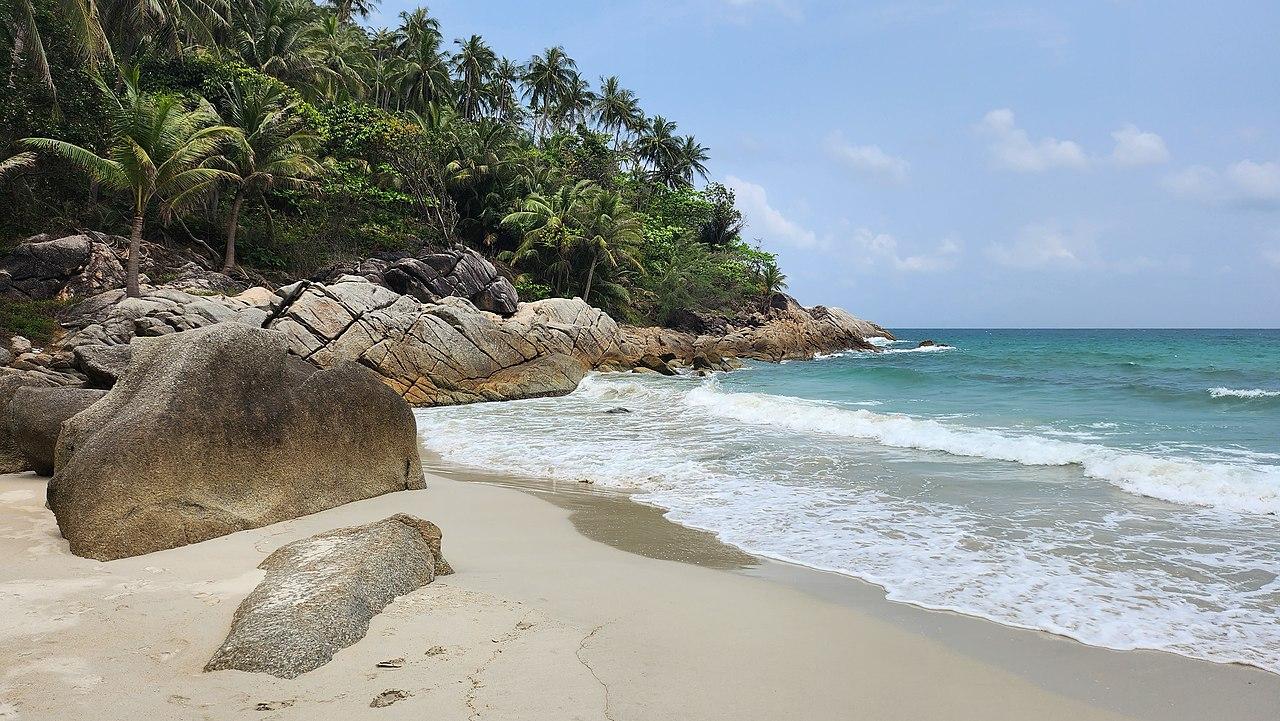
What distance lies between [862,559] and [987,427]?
9.88 m

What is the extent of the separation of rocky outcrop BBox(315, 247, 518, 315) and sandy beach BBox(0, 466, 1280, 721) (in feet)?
74.1

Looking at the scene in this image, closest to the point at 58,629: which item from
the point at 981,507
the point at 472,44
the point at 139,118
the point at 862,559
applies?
the point at 862,559

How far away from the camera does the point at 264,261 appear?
28672 millimetres

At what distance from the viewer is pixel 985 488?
28.4 feet

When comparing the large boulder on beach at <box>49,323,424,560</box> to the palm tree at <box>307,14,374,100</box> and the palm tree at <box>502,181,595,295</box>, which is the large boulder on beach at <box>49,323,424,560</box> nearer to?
the palm tree at <box>502,181,595,295</box>

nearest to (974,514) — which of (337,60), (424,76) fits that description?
(337,60)

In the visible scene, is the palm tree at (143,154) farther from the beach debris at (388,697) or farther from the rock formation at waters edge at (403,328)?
the beach debris at (388,697)

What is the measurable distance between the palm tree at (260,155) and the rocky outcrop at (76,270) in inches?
92.9

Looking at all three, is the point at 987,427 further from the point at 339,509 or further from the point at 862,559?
the point at 339,509

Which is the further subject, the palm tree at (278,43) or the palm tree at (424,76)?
the palm tree at (424,76)

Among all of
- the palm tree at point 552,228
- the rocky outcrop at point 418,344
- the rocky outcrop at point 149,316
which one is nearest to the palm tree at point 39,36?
the rocky outcrop at point 149,316

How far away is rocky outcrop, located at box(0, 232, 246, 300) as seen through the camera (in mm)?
20719

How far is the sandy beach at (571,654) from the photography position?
3076mm

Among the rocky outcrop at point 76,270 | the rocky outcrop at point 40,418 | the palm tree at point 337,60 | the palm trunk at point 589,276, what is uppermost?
the palm tree at point 337,60
